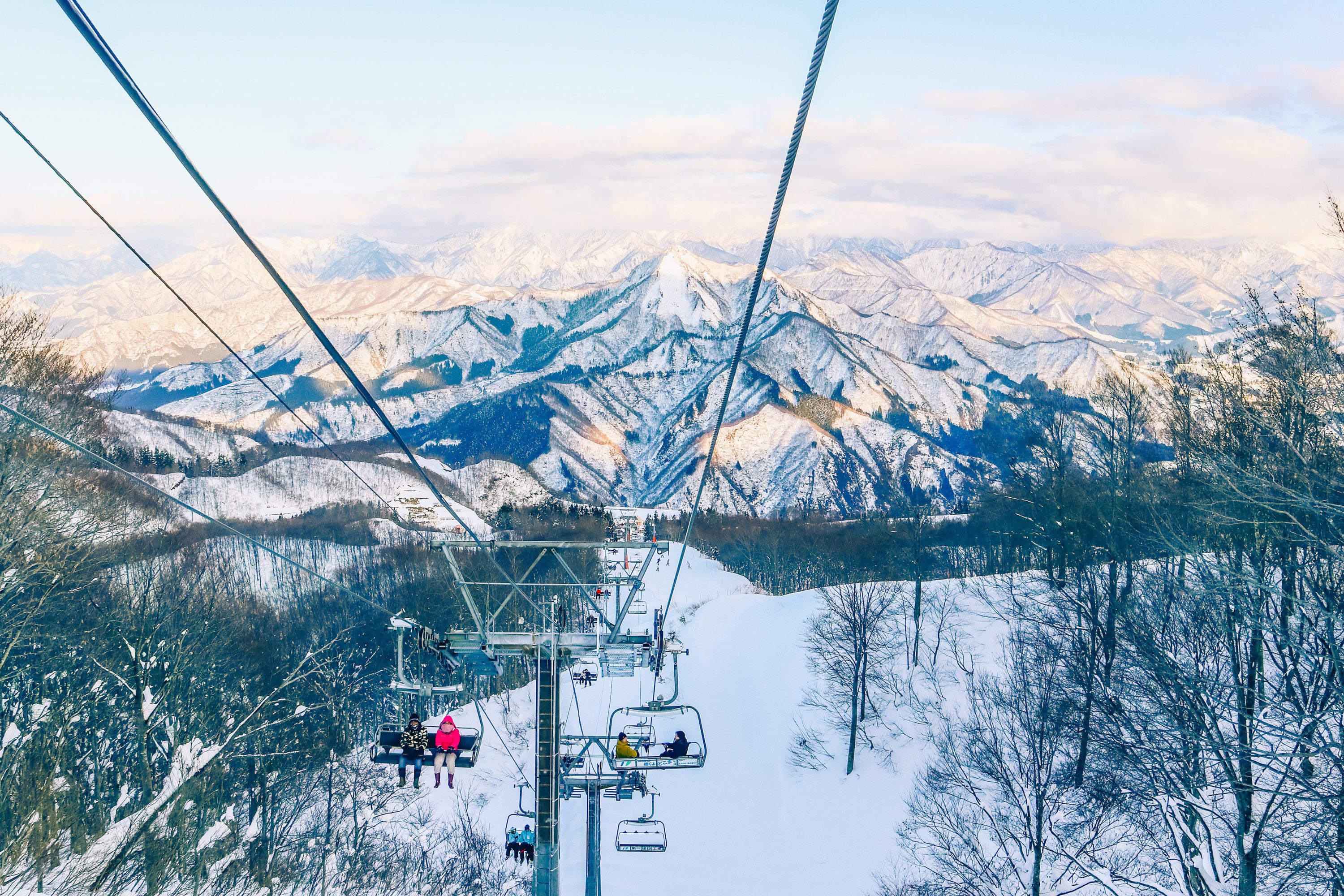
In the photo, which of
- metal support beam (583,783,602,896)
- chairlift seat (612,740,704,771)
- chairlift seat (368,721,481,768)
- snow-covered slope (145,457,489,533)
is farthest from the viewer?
snow-covered slope (145,457,489,533)

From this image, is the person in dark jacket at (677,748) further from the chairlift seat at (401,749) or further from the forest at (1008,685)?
the forest at (1008,685)

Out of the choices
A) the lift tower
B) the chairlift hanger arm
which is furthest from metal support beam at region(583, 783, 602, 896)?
the chairlift hanger arm

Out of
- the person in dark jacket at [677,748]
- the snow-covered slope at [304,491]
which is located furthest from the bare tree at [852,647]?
the snow-covered slope at [304,491]

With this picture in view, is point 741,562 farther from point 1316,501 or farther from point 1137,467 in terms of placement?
point 1316,501

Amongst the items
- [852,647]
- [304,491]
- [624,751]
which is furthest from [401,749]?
[304,491]

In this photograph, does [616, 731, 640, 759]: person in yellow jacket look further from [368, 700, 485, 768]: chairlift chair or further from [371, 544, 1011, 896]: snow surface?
[371, 544, 1011, 896]: snow surface
